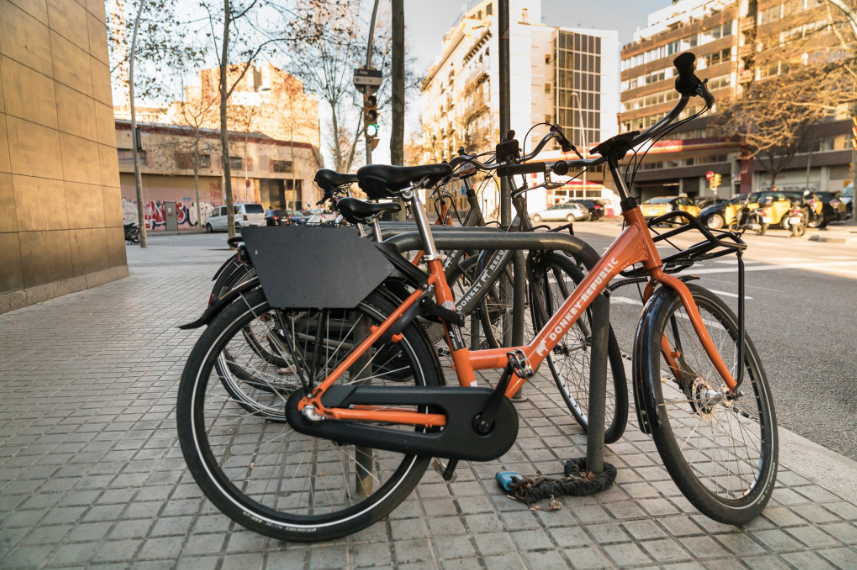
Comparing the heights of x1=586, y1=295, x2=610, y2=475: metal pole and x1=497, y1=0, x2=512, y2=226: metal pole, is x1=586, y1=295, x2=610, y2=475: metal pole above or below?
below

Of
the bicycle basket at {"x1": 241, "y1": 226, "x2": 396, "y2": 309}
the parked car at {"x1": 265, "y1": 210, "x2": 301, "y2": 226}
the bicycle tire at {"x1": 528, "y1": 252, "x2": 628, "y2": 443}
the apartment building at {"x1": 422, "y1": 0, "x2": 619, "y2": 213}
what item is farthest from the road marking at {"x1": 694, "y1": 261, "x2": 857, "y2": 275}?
the apartment building at {"x1": 422, "y1": 0, "x2": 619, "y2": 213}

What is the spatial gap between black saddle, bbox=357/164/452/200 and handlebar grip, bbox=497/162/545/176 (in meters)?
1.01

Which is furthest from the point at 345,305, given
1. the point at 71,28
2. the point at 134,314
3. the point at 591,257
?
the point at 71,28

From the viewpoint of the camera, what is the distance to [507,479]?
2.69m

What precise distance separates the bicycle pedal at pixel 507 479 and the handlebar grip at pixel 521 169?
1.52m

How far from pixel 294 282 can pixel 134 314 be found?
6137mm

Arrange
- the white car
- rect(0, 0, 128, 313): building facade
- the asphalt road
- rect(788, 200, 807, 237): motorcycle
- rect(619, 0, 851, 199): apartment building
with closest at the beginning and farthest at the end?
the asphalt road, rect(0, 0, 128, 313): building facade, rect(788, 200, 807, 237): motorcycle, the white car, rect(619, 0, 851, 199): apartment building

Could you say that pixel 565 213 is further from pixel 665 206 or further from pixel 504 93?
pixel 504 93

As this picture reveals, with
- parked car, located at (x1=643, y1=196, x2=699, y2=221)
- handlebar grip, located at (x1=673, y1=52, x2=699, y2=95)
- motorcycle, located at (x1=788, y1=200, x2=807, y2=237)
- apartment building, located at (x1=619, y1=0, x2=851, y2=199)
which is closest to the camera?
handlebar grip, located at (x1=673, y1=52, x2=699, y2=95)

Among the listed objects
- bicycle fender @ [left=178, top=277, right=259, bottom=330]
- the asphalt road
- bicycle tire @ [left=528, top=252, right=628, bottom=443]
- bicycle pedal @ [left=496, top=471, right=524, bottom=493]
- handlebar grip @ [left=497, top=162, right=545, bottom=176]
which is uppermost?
handlebar grip @ [left=497, top=162, right=545, bottom=176]

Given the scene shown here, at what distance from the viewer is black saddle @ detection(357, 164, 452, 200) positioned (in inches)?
89.5

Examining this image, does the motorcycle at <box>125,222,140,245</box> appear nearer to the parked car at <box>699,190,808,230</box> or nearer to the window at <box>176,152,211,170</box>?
the window at <box>176,152,211,170</box>

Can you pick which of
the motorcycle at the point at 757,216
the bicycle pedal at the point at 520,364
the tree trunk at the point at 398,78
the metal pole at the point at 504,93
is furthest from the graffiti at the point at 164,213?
the bicycle pedal at the point at 520,364

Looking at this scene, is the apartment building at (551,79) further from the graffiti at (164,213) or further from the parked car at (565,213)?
the graffiti at (164,213)
